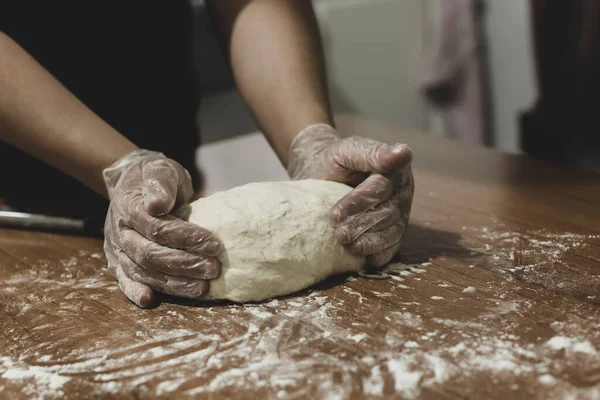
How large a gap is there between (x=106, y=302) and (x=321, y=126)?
614 mm

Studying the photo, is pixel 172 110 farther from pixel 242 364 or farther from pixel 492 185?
pixel 242 364

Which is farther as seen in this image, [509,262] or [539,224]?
[539,224]

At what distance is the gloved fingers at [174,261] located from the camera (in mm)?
1310

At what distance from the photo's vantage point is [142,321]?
4.33 feet

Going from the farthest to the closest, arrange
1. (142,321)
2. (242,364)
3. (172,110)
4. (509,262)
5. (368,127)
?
(368,127) < (172,110) < (509,262) < (142,321) < (242,364)

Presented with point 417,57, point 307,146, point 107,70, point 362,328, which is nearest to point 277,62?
point 307,146

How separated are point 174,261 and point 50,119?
1.61 ft

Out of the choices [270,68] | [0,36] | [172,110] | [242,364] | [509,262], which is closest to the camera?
[242,364]

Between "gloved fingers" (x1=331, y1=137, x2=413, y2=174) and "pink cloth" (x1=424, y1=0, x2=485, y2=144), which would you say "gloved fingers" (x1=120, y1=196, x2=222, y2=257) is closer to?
"gloved fingers" (x1=331, y1=137, x2=413, y2=174)

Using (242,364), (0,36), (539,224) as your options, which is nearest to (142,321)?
(242,364)

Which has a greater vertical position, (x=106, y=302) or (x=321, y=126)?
(x=321, y=126)

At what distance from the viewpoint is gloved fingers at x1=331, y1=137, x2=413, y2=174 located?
1388 mm

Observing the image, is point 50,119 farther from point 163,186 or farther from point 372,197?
point 372,197

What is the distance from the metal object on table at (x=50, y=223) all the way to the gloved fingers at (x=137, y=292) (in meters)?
0.37
